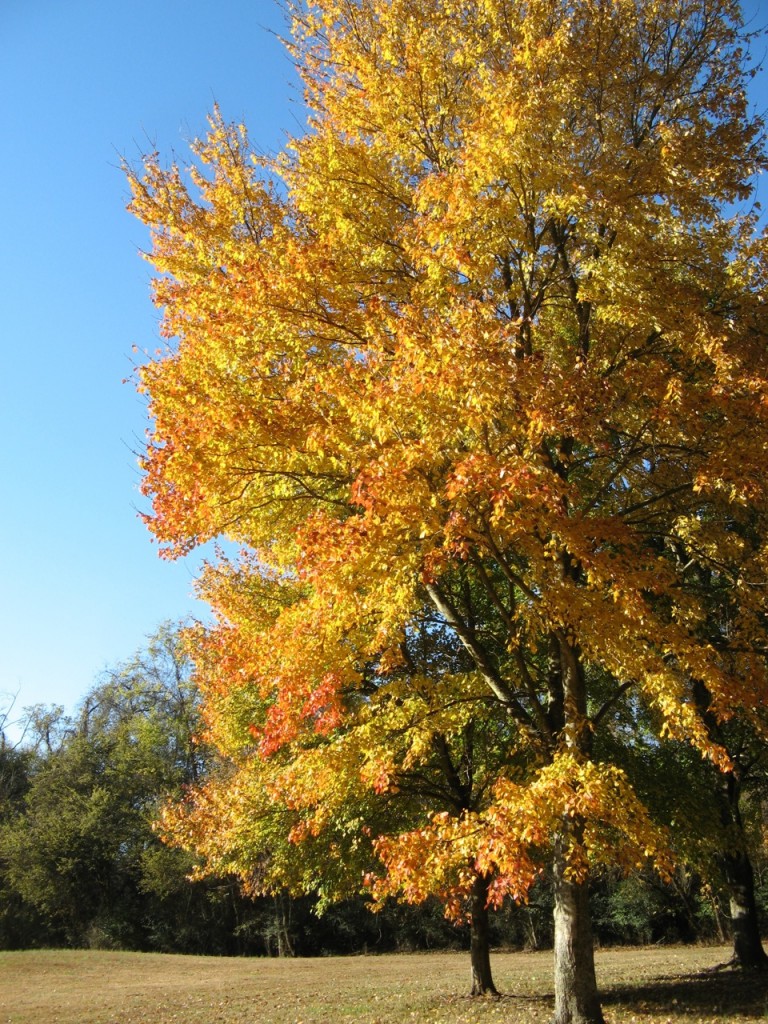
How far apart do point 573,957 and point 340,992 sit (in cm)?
948

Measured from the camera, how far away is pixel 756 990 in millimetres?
10055

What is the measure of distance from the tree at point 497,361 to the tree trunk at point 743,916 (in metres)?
6.94

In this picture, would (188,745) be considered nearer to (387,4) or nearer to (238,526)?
(238,526)

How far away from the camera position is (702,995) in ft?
32.9

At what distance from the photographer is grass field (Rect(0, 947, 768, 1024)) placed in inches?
384

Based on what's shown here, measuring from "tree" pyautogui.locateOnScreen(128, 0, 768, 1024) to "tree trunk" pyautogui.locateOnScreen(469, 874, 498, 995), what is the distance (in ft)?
16.3

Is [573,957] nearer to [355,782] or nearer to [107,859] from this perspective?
[355,782]

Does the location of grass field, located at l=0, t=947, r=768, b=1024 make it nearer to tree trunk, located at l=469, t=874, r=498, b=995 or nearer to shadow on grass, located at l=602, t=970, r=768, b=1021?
shadow on grass, located at l=602, t=970, r=768, b=1021

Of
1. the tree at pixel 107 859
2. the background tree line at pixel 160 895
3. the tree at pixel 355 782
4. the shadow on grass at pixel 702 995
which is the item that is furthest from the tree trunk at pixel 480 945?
the tree at pixel 107 859

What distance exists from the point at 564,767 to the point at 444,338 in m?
3.77

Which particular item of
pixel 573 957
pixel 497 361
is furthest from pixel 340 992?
pixel 497 361

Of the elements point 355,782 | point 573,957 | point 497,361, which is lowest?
point 573,957

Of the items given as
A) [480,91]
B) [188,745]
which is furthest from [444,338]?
[188,745]

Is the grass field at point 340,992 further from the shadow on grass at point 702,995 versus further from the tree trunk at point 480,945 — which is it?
the tree trunk at point 480,945
